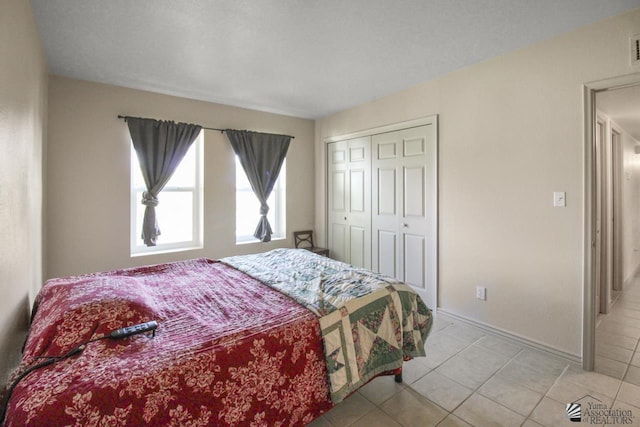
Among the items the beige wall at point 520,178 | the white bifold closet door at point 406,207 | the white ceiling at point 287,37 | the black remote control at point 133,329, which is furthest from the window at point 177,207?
the beige wall at point 520,178

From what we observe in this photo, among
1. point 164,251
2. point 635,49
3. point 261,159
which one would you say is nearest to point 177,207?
point 164,251

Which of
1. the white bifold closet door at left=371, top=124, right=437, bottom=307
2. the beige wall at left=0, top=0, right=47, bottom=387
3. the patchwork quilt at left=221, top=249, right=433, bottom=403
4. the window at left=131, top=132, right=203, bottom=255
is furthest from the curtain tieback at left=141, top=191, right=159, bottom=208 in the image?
the white bifold closet door at left=371, top=124, right=437, bottom=307

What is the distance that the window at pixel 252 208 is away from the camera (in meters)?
4.12

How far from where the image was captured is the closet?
3273mm

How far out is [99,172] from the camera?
3088 millimetres

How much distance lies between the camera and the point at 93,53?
2.48 metres

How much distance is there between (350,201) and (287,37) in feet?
7.72

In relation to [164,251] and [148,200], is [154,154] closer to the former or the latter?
[148,200]

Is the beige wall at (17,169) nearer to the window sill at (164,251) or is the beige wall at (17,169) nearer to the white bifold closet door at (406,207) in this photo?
the window sill at (164,251)

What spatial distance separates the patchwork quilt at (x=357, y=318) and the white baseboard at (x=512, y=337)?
1077mm

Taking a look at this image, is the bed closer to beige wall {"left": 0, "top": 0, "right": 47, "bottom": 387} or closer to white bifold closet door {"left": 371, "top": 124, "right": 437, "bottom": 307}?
beige wall {"left": 0, "top": 0, "right": 47, "bottom": 387}

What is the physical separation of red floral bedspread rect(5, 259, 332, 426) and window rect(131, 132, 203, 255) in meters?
1.64

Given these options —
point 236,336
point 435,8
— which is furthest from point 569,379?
point 435,8

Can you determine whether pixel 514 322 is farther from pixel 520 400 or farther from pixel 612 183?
pixel 612 183
